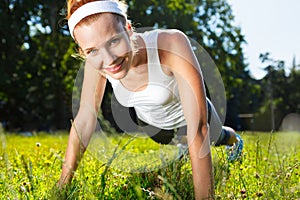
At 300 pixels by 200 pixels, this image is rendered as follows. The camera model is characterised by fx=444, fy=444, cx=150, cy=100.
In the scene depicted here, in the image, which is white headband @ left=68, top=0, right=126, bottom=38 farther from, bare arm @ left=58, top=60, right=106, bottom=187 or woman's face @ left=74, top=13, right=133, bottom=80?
bare arm @ left=58, top=60, right=106, bottom=187

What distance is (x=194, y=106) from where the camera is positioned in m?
1.87

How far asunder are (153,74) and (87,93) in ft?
1.23

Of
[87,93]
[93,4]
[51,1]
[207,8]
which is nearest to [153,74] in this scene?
[87,93]

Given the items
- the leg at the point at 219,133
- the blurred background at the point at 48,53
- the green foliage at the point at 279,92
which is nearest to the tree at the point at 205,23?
the blurred background at the point at 48,53

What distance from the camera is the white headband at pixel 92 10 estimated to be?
78.5 inches

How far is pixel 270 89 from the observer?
21.8m

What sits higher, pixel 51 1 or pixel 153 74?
pixel 51 1

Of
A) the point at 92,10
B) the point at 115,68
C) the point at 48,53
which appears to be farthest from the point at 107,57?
the point at 48,53

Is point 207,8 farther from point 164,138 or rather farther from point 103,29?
point 103,29

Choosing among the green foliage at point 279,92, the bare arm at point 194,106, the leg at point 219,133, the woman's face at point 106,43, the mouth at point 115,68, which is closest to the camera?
the bare arm at point 194,106

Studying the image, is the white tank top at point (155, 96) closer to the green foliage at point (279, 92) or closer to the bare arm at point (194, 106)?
the bare arm at point (194, 106)

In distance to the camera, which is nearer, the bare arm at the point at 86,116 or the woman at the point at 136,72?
the woman at the point at 136,72

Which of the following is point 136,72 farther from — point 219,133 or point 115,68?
point 219,133

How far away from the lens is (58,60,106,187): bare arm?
223cm
